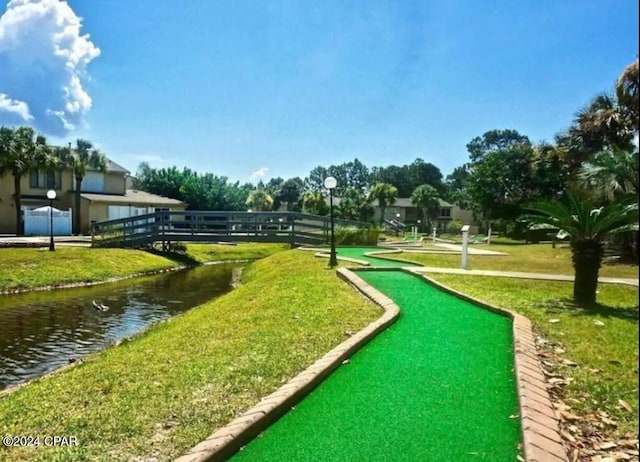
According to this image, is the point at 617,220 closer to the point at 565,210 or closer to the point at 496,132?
the point at 565,210

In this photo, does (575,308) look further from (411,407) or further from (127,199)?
(127,199)

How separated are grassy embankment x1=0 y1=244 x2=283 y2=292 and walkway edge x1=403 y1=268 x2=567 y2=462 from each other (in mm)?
13399

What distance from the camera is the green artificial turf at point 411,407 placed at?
8.61 feet

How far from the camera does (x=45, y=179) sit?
2853cm

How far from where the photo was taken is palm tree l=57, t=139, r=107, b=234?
91.9 feet

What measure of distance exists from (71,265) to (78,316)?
6.63 m

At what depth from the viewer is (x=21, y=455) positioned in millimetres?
2840

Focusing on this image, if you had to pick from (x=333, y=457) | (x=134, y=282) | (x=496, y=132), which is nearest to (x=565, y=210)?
(x=333, y=457)

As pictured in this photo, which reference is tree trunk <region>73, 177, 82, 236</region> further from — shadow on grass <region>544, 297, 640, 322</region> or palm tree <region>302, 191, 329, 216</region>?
shadow on grass <region>544, 297, 640, 322</region>

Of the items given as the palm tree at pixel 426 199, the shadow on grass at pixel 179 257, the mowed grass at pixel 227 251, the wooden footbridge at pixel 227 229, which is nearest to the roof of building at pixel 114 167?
the mowed grass at pixel 227 251

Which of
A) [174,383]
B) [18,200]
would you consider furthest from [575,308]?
[18,200]

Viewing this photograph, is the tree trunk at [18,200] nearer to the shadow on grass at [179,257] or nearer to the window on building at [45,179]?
the window on building at [45,179]

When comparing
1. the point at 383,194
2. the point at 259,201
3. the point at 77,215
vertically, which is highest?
the point at 383,194

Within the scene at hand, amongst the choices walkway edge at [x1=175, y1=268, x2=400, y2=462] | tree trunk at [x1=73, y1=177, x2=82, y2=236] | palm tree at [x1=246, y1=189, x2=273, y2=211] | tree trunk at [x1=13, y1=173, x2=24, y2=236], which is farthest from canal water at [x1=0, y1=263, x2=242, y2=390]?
palm tree at [x1=246, y1=189, x2=273, y2=211]
